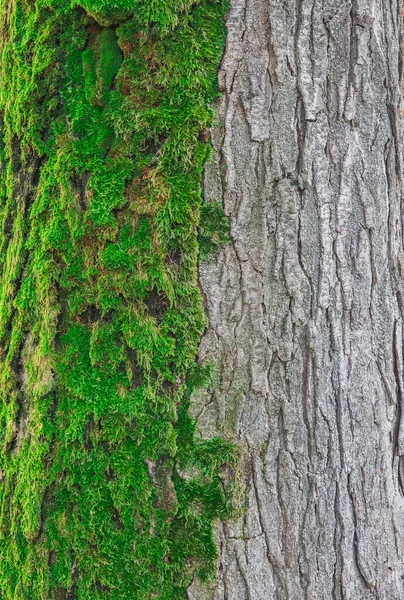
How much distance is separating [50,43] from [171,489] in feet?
4.50

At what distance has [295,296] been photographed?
62.2 inches

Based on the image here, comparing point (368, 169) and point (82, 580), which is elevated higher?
point (368, 169)

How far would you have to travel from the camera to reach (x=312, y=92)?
5.11 feet

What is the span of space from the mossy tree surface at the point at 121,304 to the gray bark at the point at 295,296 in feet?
0.24

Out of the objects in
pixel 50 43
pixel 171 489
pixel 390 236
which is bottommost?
pixel 171 489

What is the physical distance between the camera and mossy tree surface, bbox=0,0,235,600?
1.54 m

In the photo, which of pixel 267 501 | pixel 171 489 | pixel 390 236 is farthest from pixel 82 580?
pixel 390 236

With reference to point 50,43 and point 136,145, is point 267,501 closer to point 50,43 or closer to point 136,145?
point 136,145

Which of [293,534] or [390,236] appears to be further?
[390,236]

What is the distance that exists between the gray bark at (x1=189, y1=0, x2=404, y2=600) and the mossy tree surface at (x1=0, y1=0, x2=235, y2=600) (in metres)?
0.07

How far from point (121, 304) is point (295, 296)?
0.51 m

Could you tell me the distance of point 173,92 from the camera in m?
1.53

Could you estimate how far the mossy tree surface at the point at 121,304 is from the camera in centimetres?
154

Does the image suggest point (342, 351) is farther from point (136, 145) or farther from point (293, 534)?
point (136, 145)
